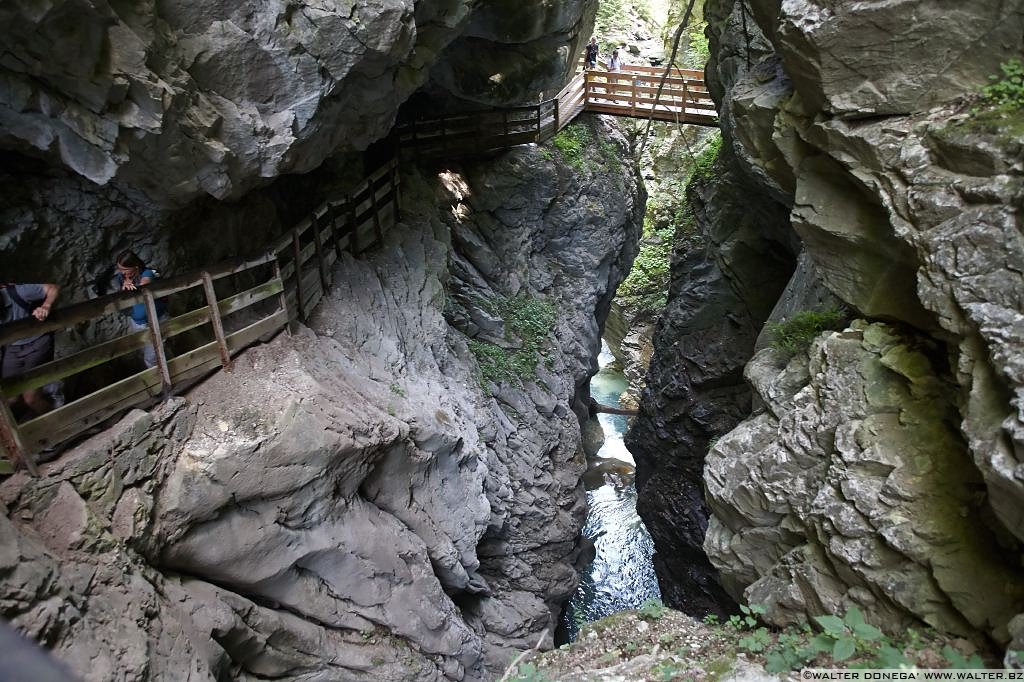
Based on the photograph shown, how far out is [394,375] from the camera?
9062mm

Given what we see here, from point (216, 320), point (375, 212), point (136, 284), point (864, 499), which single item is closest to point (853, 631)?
point (864, 499)

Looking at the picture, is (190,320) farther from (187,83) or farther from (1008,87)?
(1008,87)

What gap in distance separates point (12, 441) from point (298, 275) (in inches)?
165

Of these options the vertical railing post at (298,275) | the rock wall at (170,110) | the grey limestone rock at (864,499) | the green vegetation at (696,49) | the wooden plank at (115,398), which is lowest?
the grey limestone rock at (864,499)

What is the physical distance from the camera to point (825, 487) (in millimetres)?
6074

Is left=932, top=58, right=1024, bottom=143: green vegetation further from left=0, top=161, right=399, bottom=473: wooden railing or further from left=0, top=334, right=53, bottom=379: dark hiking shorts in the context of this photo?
left=0, top=334, right=53, bottom=379: dark hiking shorts

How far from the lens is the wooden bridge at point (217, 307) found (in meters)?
4.86

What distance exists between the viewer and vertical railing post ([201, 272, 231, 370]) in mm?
6352

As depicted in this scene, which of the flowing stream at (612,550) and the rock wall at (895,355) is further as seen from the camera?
the flowing stream at (612,550)

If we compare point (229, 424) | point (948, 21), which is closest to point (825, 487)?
point (948, 21)

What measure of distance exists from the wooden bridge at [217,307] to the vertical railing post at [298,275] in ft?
0.05

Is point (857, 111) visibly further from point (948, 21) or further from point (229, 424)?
point (229, 424)

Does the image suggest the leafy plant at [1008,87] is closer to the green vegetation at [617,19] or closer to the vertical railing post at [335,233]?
the vertical railing post at [335,233]

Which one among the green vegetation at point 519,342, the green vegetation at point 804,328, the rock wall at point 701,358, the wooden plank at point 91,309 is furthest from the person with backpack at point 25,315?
the rock wall at point 701,358
